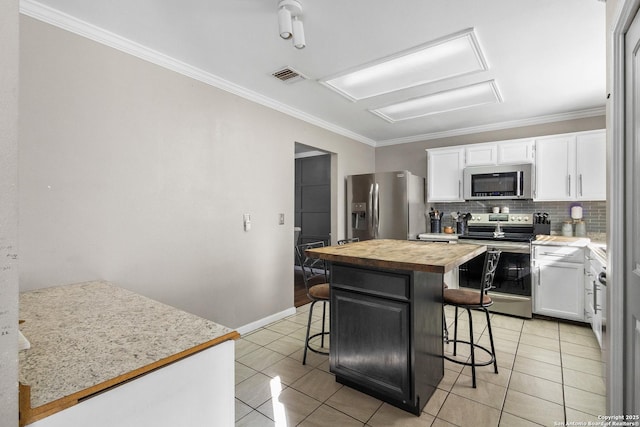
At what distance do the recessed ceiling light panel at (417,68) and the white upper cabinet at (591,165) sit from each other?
1875mm

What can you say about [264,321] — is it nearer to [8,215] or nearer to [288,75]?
[288,75]

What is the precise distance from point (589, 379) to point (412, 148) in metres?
3.76

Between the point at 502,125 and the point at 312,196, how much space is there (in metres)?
Answer: 3.35

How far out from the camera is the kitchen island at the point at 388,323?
1804 mm

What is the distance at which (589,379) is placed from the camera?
2238 millimetres

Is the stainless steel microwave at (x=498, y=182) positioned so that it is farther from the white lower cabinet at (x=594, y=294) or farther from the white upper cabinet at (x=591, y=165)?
the white lower cabinet at (x=594, y=294)

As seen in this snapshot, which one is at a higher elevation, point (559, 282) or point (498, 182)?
point (498, 182)

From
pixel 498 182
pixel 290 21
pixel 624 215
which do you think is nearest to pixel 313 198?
pixel 498 182

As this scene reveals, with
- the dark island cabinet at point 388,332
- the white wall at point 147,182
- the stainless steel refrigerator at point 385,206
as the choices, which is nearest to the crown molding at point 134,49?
the white wall at point 147,182

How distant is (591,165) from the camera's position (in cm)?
350

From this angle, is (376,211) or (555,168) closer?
(555,168)

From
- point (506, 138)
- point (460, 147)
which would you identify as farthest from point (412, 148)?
point (506, 138)

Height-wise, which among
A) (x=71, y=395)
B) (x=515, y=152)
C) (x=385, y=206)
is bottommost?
(x=71, y=395)

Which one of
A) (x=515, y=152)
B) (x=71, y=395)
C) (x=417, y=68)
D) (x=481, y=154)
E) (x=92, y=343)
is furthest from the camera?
(x=481, y=154)
